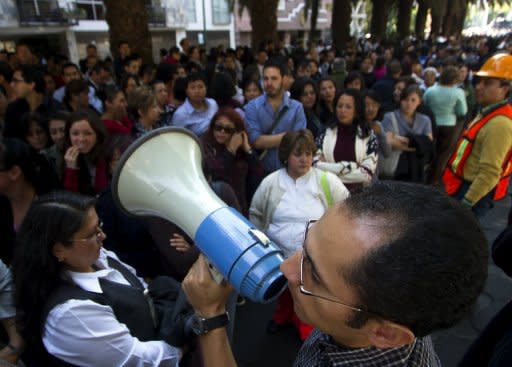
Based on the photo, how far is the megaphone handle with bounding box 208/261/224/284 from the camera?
1.04 meters

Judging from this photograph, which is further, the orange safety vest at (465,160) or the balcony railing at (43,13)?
the balcony railing at (43,13)

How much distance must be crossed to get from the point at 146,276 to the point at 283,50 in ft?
29.7

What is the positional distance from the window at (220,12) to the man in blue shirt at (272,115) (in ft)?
79.0

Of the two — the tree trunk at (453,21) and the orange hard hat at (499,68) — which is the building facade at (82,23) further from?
the tree trunk at (453,21)

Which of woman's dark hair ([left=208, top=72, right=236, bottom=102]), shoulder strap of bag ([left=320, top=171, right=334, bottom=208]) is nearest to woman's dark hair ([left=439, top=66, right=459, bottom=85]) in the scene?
woman's dark hair ([left=208, top=72, right=236, bottom=102])

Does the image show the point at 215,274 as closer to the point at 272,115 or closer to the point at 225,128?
the point at 225,128

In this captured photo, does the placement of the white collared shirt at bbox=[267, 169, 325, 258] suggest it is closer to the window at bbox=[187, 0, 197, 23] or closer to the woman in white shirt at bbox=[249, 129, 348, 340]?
the woman in white shirt at bbox=[249, 129, 348, 340]

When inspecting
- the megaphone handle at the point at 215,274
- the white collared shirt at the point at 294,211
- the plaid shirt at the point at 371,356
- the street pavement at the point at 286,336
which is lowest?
the street pavement at the point at 286,336

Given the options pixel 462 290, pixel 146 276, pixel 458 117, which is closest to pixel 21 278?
pixel 146 276

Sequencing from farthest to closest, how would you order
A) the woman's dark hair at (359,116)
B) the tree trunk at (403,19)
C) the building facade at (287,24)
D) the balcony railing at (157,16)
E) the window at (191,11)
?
the building facade at (287,24)
the window at (191,11)
the balcony railing at (157,16)
the tree trunk at (403,19)
the woman's dark hair at (359,116)

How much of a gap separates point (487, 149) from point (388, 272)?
2.18 meters

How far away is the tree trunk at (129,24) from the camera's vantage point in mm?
7117

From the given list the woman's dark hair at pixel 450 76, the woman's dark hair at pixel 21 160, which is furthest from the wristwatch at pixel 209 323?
the woman's dark hair at pixel 450 76

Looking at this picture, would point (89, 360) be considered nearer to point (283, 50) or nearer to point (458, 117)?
point (458, 117)
